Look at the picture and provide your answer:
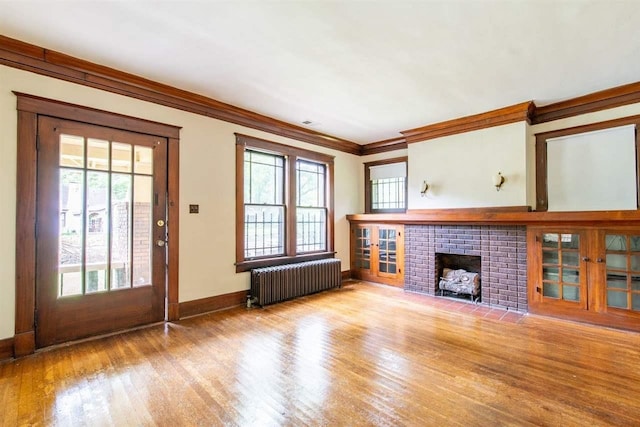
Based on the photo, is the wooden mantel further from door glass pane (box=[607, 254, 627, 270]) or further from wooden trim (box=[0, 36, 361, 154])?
wooden trim (box=[0, 36, 361, 154])

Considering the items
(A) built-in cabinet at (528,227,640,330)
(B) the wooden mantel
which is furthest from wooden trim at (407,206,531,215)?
(A) built-in cabinet at (528,227,640,330)

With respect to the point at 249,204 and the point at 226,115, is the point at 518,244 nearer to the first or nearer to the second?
the point at 249,204

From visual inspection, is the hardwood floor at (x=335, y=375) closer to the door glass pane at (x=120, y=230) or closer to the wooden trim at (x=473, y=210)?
the door glass pane at (x=120, y=230)

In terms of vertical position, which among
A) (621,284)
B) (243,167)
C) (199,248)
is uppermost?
(243,167)

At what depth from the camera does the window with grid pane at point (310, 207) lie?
543cm

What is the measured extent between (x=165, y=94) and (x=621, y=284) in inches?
221

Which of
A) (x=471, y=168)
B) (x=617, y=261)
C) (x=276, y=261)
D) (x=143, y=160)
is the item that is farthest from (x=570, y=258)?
(x=143, y=160)

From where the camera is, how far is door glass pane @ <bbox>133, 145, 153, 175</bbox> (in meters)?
3.51

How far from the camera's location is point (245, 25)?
8.09ft

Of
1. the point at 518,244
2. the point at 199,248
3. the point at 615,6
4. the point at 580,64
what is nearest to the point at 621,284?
the point at 518,244

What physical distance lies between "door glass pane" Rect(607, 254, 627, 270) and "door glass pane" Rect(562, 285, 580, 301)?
1.42ft

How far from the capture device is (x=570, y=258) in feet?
12.6

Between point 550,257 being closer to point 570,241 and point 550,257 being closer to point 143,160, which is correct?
point 570,241

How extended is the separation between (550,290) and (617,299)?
2.01 feet
